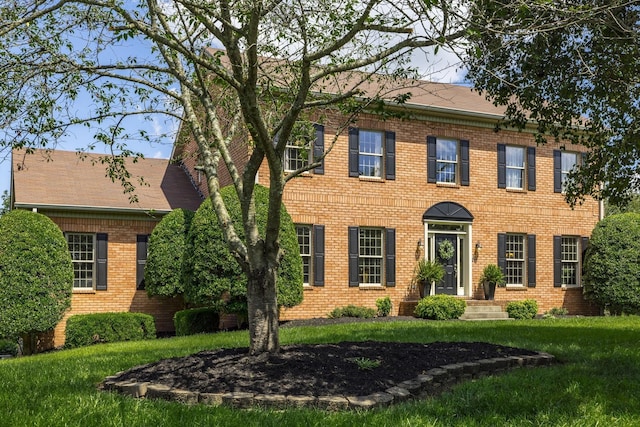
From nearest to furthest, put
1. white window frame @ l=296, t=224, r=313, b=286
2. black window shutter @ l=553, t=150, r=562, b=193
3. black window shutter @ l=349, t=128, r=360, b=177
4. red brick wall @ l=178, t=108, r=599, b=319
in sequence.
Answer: white window frame @ l=296, t=224, r=313, b=286 → red brick wall @ l=178, t=108, r=599, b=319 → black window shutter @ l=349, t=128, r=360, b=177 → black window shutter @ l=553, t=150, r=562, b=193

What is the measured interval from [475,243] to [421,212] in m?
2.20

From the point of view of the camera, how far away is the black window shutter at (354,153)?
18.0 meters

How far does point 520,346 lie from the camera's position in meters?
9.84

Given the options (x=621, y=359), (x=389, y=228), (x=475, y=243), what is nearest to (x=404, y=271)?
(x=389, y=228)

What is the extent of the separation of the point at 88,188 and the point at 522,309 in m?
13.5

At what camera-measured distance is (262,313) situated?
777cm

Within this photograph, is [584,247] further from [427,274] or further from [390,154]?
[390,154]

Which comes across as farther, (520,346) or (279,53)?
(520,346)

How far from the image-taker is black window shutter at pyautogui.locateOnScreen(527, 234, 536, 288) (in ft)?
66.6

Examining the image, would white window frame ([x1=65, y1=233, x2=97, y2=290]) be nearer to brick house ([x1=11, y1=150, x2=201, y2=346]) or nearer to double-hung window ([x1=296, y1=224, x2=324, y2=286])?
brick house ([x1=11, y1=150, x2=201, y2=346])

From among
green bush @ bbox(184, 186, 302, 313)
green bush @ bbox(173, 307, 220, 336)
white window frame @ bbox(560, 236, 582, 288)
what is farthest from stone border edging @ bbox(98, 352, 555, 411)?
white window frame @ bbox(560, 236, 582, 288)

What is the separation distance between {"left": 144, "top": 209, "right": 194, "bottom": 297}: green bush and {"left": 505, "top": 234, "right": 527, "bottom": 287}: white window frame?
34.4 feet

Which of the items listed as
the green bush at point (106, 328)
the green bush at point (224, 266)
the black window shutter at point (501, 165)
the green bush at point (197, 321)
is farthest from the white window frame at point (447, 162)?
the green bush at point (106, 328)

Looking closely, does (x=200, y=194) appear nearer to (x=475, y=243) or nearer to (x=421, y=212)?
(x=421, y=212)
